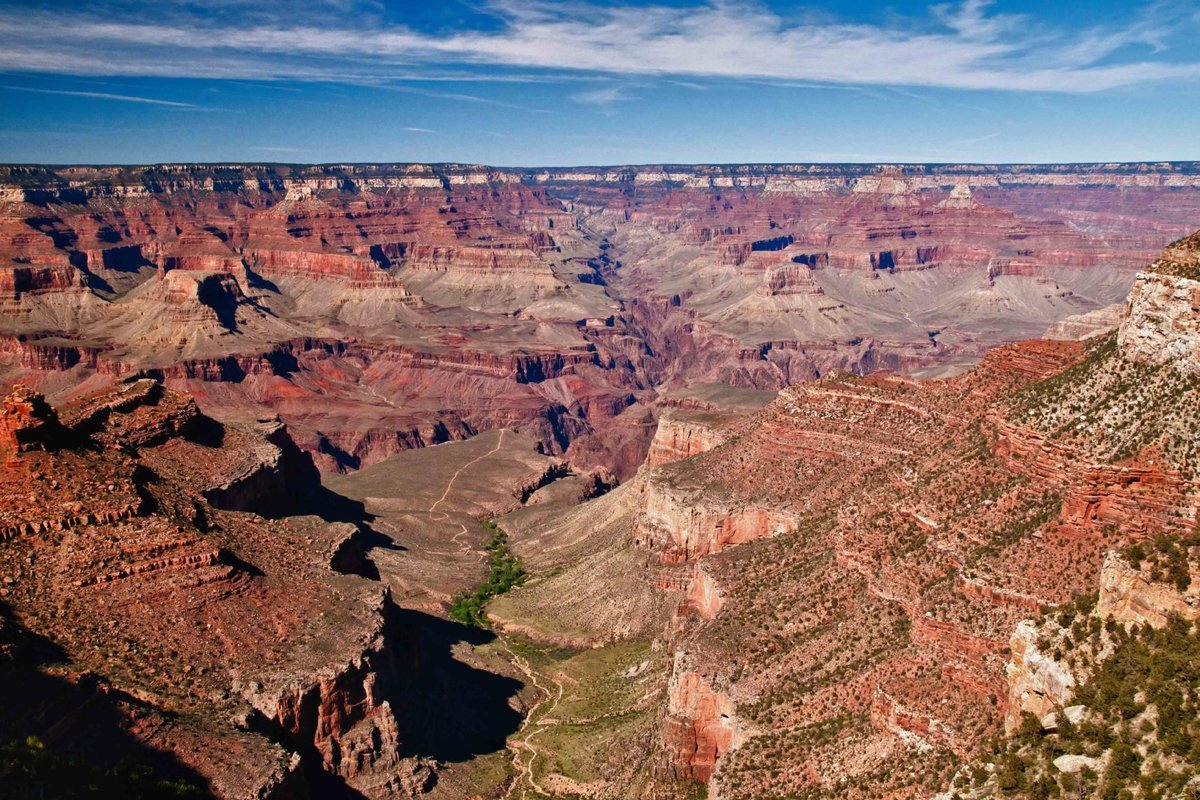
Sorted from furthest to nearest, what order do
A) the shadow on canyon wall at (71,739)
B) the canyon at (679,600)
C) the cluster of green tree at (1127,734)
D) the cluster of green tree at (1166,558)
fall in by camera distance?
1. the canyon at (679,600)
2. the shadow on canyon wall at (71,739)
3. the cluster of green tree at (1166,558)
4. the cluster of green tree at (1127,734)

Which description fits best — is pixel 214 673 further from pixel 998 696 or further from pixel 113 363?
pixel 113 363

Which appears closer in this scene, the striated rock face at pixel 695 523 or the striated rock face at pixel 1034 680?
the striated rock face at pixel 1034 680

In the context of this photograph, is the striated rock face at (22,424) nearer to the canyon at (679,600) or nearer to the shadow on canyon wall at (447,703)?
the canyon at (679,600)

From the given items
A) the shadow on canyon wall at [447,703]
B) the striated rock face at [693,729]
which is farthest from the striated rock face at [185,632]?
the striated rock face at [693,729]

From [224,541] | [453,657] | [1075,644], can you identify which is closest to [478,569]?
[453,657]

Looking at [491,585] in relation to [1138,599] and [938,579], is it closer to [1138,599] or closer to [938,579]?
[938,579]

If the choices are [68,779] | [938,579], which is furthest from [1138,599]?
[68,779]

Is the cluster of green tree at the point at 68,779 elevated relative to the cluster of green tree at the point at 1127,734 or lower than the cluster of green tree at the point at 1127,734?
lower
